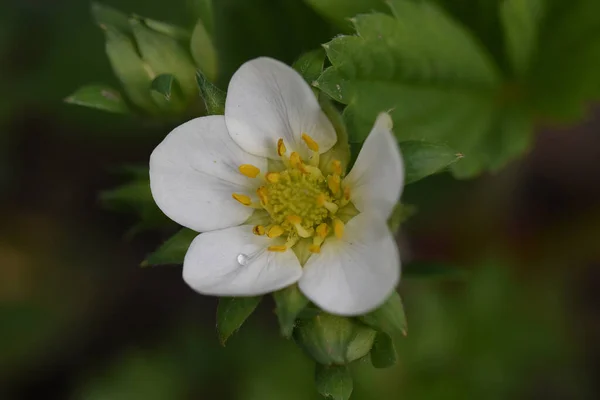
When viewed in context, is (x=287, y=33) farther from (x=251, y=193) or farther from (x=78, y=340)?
(x=78, y=340)

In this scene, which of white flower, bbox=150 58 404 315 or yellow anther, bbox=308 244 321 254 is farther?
yellow anther, bbox=308 244 321 254

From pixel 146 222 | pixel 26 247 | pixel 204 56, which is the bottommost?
pixel 26 247

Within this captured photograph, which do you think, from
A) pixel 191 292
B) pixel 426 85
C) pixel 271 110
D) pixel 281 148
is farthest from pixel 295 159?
pixel 191 292

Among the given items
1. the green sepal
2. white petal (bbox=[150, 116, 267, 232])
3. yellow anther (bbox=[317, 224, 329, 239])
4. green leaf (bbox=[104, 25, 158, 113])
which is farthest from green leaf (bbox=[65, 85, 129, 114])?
the green sepal

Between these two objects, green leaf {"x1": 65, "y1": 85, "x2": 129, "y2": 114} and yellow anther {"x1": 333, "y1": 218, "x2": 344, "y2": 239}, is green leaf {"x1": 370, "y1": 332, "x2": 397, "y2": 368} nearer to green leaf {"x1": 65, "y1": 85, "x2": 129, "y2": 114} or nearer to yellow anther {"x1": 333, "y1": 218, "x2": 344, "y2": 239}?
yellow anther {"x1": 333, "y1": 218, "x2": 344, "y2": 239}

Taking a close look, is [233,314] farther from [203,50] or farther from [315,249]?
[203,50]

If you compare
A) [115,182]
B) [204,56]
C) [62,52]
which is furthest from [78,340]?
[204,56]

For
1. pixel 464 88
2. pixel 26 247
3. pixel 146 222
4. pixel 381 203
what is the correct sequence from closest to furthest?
1. pixel 381 203
2. pixel 146 222
3. pixel 464 88
4. pixel 26 247

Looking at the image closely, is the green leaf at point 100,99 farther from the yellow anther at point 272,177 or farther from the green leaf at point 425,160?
the green leaf at point 425,160

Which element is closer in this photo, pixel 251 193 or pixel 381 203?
pixel 381 203
